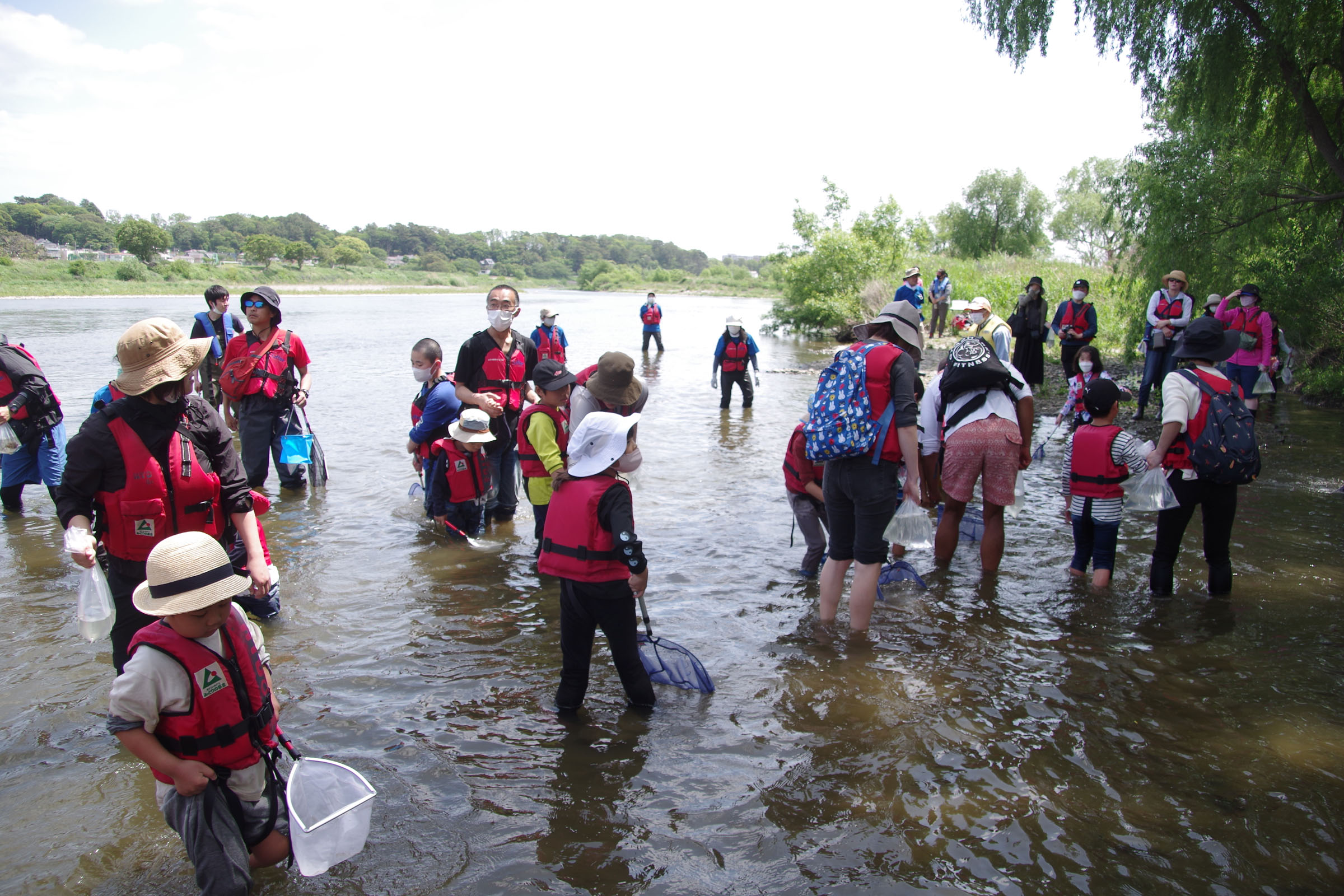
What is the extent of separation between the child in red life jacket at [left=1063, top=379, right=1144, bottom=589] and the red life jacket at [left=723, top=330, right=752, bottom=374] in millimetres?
8112

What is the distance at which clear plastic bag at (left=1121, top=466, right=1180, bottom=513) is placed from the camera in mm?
5090

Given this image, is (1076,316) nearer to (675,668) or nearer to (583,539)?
(675,668)

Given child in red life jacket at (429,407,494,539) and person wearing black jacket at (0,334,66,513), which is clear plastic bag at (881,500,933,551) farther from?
person wearing black jacket at (0,334,66,513)

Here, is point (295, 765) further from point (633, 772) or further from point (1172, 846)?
point (1172, 846)

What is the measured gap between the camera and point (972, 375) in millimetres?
5242

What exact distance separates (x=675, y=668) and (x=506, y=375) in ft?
11.0

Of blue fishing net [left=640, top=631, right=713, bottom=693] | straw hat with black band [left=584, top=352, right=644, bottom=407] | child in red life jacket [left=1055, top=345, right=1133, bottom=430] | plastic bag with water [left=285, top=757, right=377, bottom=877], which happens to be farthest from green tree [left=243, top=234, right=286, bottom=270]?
plastic bag with water [left=285, top=757, right=377, bottom=877]

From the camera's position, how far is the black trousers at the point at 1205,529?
4.97m

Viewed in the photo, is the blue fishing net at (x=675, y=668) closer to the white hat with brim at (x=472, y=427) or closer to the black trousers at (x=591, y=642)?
the black trousers at (x=591, y=642)

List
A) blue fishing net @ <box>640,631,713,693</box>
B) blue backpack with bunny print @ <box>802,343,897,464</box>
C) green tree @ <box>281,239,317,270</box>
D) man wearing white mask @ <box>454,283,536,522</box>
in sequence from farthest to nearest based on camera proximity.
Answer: green tree @ <box>281,239,317,270</box>, man wearing white mask @ <box>454,283,536,522</box>, blue backpack with bunny print @ <box>802,343,897,464</box>, blue fishing net @ <box>640,631,713,693</box>

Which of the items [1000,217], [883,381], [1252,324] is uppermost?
[1000,217]

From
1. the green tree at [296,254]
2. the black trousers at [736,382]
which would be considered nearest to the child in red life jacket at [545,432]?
the black trousers at [736,382]

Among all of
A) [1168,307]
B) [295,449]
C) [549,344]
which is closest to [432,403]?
[295,449]

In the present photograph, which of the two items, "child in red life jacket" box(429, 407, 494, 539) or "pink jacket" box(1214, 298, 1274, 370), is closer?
"child in red life jacket" box(429, 407, 494, 539)
